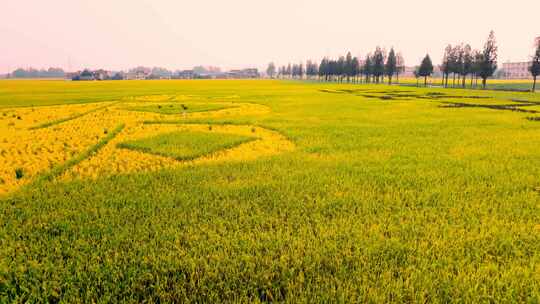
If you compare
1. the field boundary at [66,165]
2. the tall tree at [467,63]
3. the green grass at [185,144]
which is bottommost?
the field boundary at [66,165]

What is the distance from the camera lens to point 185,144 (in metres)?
12.5

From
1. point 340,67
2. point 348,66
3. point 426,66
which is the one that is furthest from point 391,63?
point 340,67

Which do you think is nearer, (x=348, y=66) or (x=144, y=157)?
(x=144, y=157)

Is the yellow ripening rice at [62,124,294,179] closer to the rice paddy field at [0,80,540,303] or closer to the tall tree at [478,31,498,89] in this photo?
the rice paddy field at [0,80,540,303]

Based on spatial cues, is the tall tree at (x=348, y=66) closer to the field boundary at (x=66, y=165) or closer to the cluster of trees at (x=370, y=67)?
the cluster of trees at (x=370, y=67)

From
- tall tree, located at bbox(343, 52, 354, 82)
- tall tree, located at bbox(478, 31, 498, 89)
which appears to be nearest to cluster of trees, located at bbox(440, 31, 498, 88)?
tall tree, located at bbox(478, 31, 498, 89)

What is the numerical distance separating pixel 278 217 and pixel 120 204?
3380 millimetres

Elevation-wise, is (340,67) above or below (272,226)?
above

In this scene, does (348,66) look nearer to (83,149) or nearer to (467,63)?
(467,63)

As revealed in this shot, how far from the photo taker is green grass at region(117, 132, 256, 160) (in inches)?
435

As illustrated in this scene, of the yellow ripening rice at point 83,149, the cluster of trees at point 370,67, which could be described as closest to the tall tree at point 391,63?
the cluster of trees at point 370,67

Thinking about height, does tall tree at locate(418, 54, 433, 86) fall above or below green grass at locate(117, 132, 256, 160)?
above

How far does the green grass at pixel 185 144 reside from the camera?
11.1m

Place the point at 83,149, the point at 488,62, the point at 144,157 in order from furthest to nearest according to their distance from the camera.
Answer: the point at 488,62, the point at 83,149, the point at 144,157
